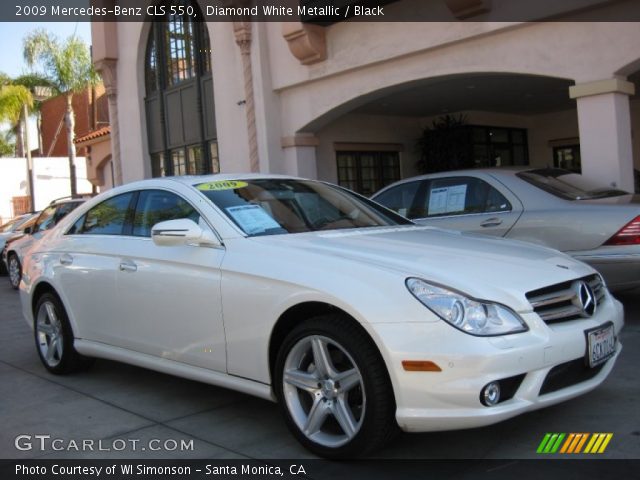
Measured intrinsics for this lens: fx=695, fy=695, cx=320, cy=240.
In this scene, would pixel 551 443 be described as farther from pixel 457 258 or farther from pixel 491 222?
pixel 491 222

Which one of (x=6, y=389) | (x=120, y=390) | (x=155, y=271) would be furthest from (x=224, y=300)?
(x=6, y=389)

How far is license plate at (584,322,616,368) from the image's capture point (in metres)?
3.52

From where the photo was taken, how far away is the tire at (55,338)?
18.1ft

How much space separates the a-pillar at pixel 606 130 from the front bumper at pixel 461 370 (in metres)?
6.04

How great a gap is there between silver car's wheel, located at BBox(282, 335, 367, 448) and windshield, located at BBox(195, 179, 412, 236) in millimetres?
875

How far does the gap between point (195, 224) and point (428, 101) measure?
10896 millimetres

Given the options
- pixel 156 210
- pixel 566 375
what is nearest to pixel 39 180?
pixel 156 210

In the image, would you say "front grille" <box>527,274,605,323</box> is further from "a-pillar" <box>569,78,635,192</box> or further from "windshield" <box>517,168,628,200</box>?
"a-pillar" <box>569,78,635,192</box>

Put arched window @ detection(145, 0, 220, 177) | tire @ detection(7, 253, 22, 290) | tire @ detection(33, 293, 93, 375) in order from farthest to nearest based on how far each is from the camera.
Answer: arched window @ detection(145, 0, 220, 177), tire @ detection(7, 253, 22, 290), tire @ detection(33, 293, 93, 375)

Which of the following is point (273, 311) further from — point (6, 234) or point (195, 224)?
point (6, 234)

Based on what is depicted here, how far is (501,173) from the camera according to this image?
7062 mm

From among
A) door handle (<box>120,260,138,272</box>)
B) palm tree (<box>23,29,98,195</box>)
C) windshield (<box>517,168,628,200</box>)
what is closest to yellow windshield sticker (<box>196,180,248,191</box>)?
door handle (<box>120,260,138,272</box>)

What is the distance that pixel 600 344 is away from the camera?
362 cm

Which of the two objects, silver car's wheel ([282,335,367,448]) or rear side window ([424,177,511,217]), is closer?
silver car's wheel ([282,335,367,448])
